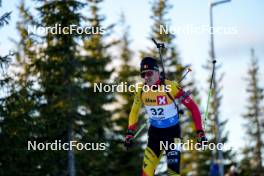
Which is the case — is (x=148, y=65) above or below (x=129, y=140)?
above

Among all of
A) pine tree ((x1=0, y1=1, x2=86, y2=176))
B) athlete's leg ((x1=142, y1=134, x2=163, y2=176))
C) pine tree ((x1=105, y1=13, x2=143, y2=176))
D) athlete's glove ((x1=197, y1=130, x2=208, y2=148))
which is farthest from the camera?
pine tree ((x1=105, y1=13, x2=143, y2=176))

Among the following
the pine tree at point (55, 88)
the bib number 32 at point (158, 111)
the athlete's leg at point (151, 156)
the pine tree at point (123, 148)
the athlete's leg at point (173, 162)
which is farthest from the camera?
the pine tree at point (123, 148)

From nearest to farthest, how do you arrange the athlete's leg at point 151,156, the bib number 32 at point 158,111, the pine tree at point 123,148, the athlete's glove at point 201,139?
the athlete's glove at point 201,139 < the athlete's leg at point 151,156 < the bib number 32 at point 158,111 < the pine tree at point 123,148

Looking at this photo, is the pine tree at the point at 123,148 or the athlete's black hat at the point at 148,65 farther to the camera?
the pine tree at the point at 123,148

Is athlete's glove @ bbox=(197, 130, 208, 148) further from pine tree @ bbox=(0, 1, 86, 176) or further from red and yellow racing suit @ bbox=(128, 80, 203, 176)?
pine tree @ bbox=(0, 1, 86, 176)

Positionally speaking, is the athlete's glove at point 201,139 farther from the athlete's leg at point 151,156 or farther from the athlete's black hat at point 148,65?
the athlete's black hat at point 148,65

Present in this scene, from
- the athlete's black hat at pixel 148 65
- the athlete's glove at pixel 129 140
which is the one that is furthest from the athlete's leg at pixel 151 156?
the athlete's black hat at pixel 148 65

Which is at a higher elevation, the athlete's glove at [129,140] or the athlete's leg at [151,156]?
the athlete's glove at [129,140]

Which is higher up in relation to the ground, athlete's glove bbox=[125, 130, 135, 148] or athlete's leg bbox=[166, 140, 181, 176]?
athlete's glove bbox=[125, 130, 135, 148]

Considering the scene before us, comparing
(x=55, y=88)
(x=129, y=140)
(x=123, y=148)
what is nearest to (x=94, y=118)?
(x=55, y=88)

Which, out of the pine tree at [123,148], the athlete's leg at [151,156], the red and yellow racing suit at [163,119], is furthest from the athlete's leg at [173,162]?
the pine tree at [123,148]

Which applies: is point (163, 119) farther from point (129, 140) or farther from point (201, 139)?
point (201, 139)

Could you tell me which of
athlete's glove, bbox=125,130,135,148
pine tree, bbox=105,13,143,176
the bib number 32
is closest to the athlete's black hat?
the bib number 32

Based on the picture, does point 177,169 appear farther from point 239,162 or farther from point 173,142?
point 239,162
